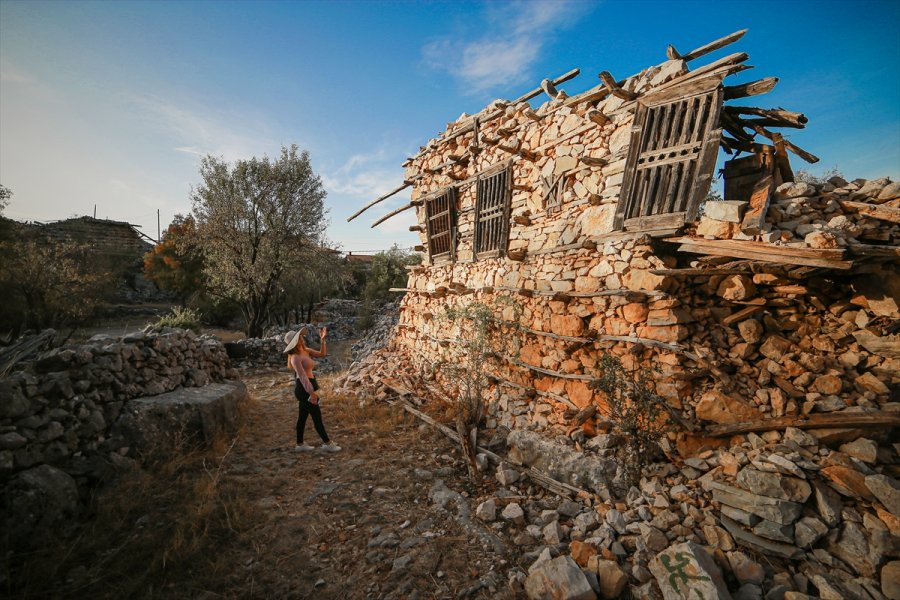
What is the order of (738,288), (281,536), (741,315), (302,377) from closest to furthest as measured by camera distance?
(281,536) → (738,288) → (741,315) → (302,377)

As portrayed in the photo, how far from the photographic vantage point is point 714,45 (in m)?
4.42

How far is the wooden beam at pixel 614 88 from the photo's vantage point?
4953mm

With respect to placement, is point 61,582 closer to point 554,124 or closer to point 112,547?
point 112,547

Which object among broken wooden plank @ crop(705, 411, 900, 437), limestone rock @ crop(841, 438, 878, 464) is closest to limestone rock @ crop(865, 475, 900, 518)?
limestone rock @ crop(841, 438, 878, 464)

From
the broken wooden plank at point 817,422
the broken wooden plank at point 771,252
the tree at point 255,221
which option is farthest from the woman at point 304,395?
the tree at point 255,221

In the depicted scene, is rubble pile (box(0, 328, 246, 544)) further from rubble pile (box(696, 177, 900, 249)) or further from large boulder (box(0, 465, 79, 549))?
rubble pile (box(696, 177, 900, 249))

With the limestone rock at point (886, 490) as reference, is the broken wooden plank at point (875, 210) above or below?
above

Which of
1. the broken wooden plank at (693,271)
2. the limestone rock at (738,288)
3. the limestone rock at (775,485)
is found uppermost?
the broken wooden plank at (693,271)

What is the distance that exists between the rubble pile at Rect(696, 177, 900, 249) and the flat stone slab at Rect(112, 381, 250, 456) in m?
7.30

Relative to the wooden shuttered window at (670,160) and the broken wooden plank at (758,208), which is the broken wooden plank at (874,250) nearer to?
the broken wooden plank at (758,208)

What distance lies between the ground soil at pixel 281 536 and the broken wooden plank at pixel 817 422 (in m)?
2.66

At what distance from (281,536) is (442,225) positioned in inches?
285

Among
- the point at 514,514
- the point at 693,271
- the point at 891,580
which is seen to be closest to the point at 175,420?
the point at 514,514

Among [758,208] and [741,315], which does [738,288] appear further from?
[758,208]
